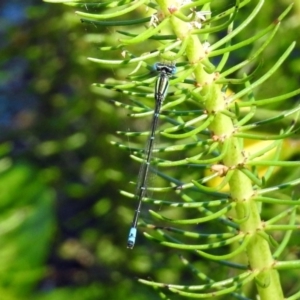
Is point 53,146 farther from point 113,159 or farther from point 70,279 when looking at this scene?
point 70,279

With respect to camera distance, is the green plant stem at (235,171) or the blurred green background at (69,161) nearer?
the green plant stem at (235,171)

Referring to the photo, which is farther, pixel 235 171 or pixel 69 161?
pixel 69 161

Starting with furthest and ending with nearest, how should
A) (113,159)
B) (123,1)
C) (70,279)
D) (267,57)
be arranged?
1. (70,279)
2. (113,159)
3. (267,57)
4. (123,1)

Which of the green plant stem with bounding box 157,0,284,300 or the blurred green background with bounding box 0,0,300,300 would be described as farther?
the blurred green background with bounding box 0,0,300,300

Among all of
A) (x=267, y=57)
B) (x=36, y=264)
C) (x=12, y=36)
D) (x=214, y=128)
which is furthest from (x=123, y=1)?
(x=12, y=36)
